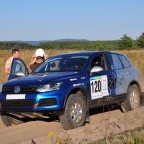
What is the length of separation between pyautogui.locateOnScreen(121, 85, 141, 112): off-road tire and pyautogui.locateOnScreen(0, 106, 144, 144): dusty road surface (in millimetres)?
860

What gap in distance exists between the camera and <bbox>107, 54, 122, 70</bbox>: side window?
1104 cm

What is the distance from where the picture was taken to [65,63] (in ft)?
34.2

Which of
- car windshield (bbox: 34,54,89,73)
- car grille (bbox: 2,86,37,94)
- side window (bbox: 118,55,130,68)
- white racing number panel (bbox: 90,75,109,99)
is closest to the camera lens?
car grille (bbox: 2,86,37,94)

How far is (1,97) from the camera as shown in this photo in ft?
31.0

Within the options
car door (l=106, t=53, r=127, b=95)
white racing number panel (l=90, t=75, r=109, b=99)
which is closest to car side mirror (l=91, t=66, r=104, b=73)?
white racing number panel (l=90, t=75, r=109, b=99)

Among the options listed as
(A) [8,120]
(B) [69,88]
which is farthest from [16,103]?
(B) [69,88]

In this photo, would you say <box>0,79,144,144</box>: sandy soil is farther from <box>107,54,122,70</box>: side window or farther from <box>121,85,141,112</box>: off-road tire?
<box>107,54,122,70</box>: side window

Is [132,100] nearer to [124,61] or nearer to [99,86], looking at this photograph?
[124,61]

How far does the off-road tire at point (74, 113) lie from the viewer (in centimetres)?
898

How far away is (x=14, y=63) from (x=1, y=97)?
5.97 ft

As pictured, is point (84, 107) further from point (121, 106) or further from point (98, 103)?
point (121, 106)

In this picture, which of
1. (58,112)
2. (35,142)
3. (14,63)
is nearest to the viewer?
(35,142)

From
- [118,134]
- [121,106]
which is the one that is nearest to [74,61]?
[121,106]

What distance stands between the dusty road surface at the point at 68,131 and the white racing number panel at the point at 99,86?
0.70 metres
